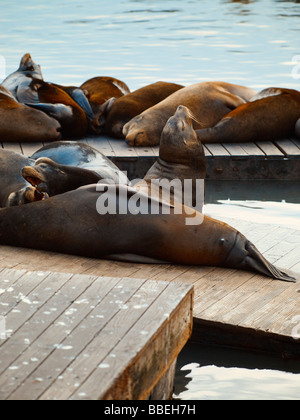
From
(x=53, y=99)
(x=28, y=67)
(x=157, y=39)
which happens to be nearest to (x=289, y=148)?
(x=53, y=99)

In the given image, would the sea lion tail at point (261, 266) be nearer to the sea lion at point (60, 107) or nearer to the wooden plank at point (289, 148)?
the wooden plank at point (289, 148)

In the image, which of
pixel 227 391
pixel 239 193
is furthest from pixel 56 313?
pixel 239 193

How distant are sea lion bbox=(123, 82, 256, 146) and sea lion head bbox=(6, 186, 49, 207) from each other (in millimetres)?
3077

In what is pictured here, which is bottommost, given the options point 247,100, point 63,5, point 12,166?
point 63,5

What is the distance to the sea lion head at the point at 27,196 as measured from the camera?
4.41 m

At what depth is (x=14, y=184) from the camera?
4.82m

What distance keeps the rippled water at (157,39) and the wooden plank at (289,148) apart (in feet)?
14.8

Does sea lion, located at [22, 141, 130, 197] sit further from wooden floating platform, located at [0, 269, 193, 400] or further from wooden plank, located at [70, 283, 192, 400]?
wooden plank, located at [70, 283, 192, 400]

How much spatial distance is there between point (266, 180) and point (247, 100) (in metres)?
1.43

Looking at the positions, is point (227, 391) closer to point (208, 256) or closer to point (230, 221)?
point (208, 256)

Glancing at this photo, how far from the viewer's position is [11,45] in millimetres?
17906

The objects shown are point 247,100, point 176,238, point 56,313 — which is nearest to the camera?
point 56,313

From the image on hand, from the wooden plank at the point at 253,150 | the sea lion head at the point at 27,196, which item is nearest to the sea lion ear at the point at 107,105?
the wooden plank at the point at 253,150

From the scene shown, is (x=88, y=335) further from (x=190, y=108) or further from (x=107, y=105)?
(x=107, y=105)
